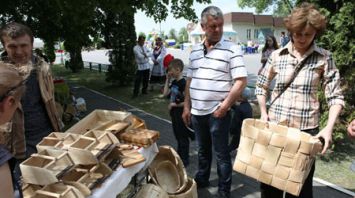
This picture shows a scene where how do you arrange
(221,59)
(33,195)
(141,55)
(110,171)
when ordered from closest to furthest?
1. (33,195)
2. (110,171)
3. (221,59)
4. (141,55)

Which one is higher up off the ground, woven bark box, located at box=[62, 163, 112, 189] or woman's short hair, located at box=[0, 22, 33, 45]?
woman's short hair, located at box=[0, 22, 33, 45]

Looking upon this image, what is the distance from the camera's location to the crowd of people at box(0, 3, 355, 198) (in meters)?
2.55

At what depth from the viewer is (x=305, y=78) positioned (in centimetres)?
268

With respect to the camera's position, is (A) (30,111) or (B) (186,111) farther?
(B) (186,111)

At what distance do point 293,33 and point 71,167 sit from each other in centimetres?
175

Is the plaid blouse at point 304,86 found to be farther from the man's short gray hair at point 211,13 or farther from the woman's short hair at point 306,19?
the man's short gray hair at point 211,13

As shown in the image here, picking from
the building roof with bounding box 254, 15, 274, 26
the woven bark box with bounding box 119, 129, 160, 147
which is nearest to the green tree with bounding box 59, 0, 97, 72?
the woven bark box with bounding box 119, 129, 160, 147

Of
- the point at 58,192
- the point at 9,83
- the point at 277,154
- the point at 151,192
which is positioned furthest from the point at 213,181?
the point at 9,83

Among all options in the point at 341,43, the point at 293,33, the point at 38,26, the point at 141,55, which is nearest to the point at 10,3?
the point at 38,26

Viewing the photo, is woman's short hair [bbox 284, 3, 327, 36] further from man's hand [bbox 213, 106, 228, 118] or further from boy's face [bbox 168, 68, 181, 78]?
boy's face [bbox 168, 68, 181, 78]

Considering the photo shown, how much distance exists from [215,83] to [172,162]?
0.92 metres

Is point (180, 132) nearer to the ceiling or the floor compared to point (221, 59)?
nearer to the floor

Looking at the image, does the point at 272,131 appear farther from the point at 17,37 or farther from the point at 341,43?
the point at 341,43

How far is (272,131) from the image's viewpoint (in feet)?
8.83
